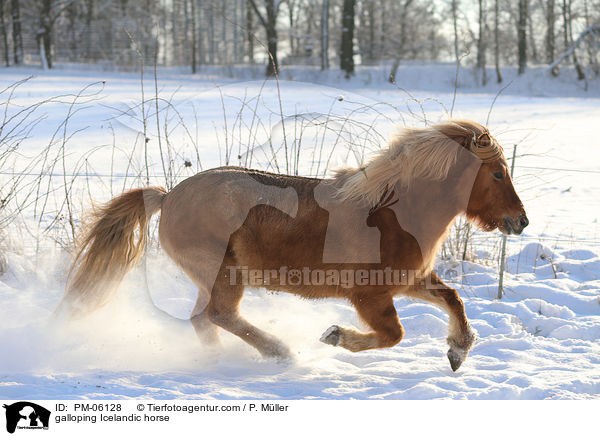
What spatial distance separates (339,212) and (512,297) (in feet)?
7.27

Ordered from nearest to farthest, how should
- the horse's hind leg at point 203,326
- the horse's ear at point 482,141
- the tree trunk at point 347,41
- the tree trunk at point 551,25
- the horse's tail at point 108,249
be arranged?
the horse's ear at point 482,141 < the horse's hind leg at point 203,326 < the horse's tail at point 108,249 < the tree trunk at point 347,41 < the tree trunk at point 551,25

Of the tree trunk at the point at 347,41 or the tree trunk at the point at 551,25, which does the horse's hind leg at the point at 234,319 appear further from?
the tree trunk at the point at 551,25

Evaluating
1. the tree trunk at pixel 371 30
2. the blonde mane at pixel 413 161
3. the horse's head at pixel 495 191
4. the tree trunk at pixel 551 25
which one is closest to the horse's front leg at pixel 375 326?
the blonde mane at pixel 413 161

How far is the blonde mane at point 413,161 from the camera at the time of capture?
3.37m

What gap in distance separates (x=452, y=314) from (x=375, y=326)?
0.52m

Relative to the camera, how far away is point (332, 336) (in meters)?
3.36

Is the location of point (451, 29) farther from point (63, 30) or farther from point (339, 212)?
point (339, 212)

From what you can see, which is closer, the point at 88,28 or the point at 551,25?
the point at 551,25

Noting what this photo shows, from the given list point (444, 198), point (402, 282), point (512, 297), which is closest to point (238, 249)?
point (402, 282)

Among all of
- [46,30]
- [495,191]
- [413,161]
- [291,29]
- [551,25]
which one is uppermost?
[291,29]

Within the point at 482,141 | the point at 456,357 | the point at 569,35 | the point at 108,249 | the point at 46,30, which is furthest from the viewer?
the point at 569,35

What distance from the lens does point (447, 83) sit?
85.5 feet

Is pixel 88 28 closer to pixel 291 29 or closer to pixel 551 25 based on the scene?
pixel 291 29
